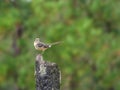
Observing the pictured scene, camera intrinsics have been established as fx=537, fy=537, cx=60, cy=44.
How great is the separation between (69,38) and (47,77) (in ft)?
34.2

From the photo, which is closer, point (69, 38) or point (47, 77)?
point (47, 77)

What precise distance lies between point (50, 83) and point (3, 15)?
10.7 m

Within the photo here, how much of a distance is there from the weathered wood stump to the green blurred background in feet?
32.4

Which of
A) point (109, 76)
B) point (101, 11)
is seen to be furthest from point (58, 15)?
point (109, 76)

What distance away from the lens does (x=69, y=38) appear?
50.9 ft

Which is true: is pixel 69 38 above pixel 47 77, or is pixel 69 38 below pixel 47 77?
above

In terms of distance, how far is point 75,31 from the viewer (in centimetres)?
1589

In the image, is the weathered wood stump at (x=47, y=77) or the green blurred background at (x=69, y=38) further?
the green blurred background at (x=69, y=38)

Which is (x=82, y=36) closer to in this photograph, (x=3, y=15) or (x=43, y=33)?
(x=43, y=33)

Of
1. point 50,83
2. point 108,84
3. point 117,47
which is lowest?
point 50,83

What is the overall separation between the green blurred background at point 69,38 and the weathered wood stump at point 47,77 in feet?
32.4

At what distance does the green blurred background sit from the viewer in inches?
612

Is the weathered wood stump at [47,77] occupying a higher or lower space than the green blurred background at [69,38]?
lower

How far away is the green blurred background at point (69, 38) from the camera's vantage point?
15.5 metres
